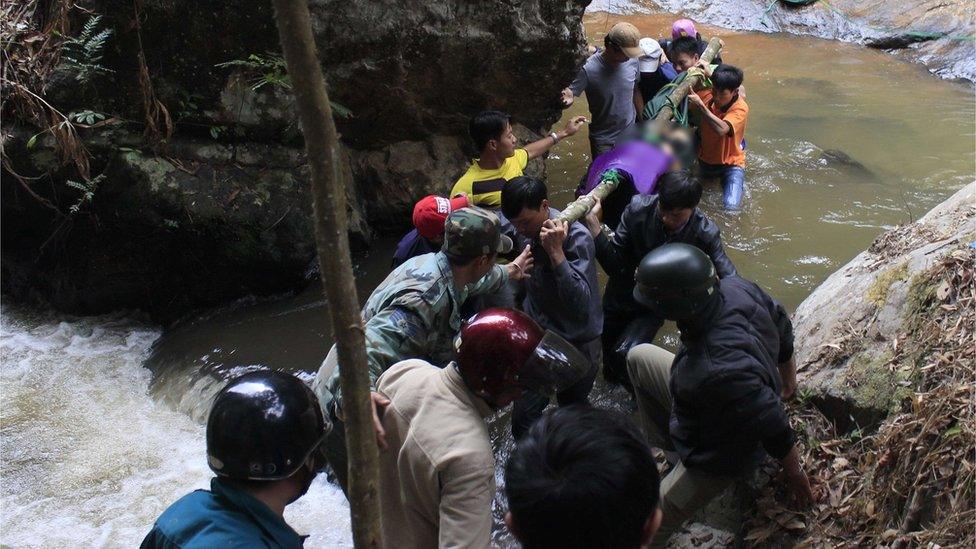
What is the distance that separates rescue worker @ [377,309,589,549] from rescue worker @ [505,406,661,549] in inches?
24.6

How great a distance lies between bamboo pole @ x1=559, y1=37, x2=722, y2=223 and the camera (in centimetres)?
477

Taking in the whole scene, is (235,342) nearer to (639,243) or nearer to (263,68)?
(263,68)

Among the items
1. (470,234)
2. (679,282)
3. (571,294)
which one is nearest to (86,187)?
(470,234)

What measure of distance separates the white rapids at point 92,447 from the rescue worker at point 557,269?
1852 mm

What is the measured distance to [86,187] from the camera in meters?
6.28

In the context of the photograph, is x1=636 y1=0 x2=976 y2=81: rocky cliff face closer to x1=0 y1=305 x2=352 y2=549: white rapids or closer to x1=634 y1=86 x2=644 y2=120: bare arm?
x1=634 y1=86 x2=644 y2=120: bare arm

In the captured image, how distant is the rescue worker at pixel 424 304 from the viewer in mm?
3453

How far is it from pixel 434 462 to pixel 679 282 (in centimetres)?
120

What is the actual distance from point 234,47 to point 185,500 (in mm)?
5147

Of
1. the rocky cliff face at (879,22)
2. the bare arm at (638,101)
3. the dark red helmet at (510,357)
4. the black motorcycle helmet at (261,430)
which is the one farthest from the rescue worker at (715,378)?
the rocky cliff face at (879,22)

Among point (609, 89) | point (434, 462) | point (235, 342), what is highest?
point (609, 89)

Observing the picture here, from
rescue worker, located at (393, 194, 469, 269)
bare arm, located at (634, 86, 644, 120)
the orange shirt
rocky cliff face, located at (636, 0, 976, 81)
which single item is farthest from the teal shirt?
rocky cliff face, located at (636, 0, 976, 81)

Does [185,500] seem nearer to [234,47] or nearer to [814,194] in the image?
[234,47]

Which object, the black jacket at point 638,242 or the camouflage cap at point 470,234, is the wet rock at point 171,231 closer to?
the black jacket at point 638,242
